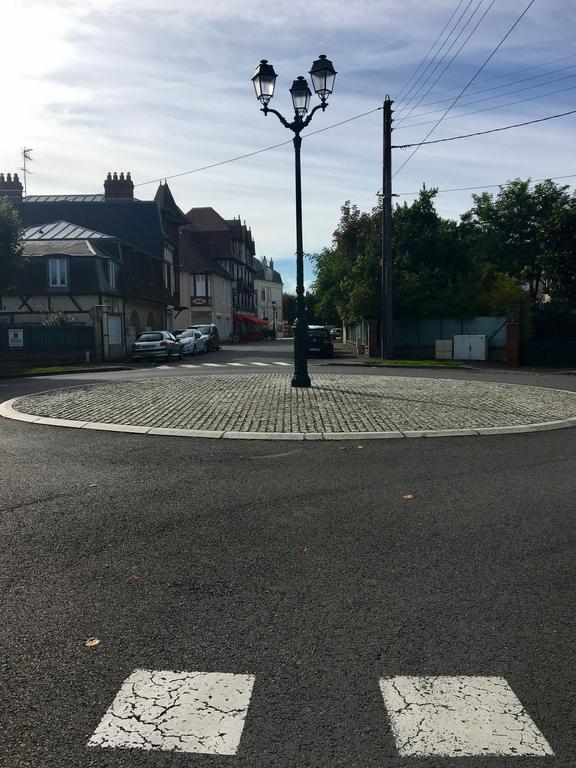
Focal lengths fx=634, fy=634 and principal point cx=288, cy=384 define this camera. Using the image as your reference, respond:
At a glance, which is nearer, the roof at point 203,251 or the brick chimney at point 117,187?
the brick chimney at point 117,187

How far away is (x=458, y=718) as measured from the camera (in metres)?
2.51

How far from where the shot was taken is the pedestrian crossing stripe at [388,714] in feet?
7.71

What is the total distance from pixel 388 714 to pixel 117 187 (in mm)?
47437

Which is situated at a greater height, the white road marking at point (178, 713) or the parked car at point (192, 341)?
the parked car at point (192, 341)

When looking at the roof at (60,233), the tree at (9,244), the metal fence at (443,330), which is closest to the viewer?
the tree at (9,244)

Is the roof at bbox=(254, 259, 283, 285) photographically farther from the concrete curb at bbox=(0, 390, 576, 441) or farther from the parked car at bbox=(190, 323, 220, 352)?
the concrete curb at bbox=(0, 390, 576, 441)

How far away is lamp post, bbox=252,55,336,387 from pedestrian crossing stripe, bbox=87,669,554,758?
11.3 metres

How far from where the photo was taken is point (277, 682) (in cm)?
275

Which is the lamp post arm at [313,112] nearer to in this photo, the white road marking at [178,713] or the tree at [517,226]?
the white road marking at [178,713]

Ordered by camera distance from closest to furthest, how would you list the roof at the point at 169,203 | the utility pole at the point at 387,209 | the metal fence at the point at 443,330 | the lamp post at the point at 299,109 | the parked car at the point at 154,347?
the lamp post at the point at 299,109 < the utility pole at the point at 387,209 < the metal fence at the point at 443,330 < the parked car at the point at 154,347 < the roof at the point at 169,203

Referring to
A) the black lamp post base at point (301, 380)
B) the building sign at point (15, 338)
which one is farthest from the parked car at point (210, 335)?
the black lamp post base at point (301, 380)

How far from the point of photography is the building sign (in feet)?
96.8

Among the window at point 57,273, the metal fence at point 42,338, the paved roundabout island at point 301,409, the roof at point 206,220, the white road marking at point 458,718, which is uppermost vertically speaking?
the roof at point 206,220

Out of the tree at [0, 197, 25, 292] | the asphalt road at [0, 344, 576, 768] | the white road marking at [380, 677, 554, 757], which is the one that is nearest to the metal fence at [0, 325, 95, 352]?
the tree at [0, 197, 25, 292]
